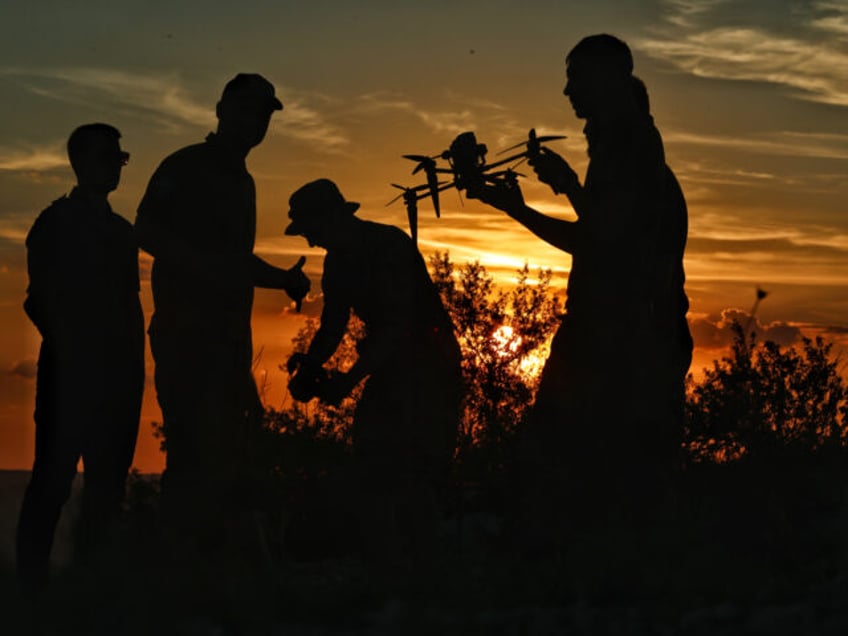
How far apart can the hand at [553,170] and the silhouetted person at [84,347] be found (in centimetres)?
290

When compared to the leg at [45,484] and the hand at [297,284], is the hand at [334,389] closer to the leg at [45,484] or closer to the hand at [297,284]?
the hand at [297,284]

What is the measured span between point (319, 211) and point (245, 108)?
3.76ft

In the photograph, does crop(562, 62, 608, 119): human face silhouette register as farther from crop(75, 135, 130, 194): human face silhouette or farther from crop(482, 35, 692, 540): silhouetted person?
crop(75, 135, 130, 194): human face silhouette

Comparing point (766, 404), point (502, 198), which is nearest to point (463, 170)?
point (502, 198)

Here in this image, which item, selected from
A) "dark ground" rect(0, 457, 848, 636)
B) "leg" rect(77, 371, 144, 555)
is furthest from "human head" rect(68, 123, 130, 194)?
"dark ground" rect(0, 457, 848, 636)

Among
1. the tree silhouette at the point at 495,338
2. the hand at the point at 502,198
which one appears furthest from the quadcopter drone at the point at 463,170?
the tree silhouette at the point at 495,338

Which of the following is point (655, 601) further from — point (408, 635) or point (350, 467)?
point (350, 467)

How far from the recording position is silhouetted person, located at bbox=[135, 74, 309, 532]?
905cm

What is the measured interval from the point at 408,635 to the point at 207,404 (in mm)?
2744

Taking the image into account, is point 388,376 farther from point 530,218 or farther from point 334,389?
point 530,218

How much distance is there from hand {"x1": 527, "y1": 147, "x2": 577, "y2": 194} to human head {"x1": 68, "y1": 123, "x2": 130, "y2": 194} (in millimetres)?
2870

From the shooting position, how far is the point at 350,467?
28.7 ft

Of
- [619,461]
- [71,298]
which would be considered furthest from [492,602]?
[71,298]

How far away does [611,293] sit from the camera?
7930 millimetres
